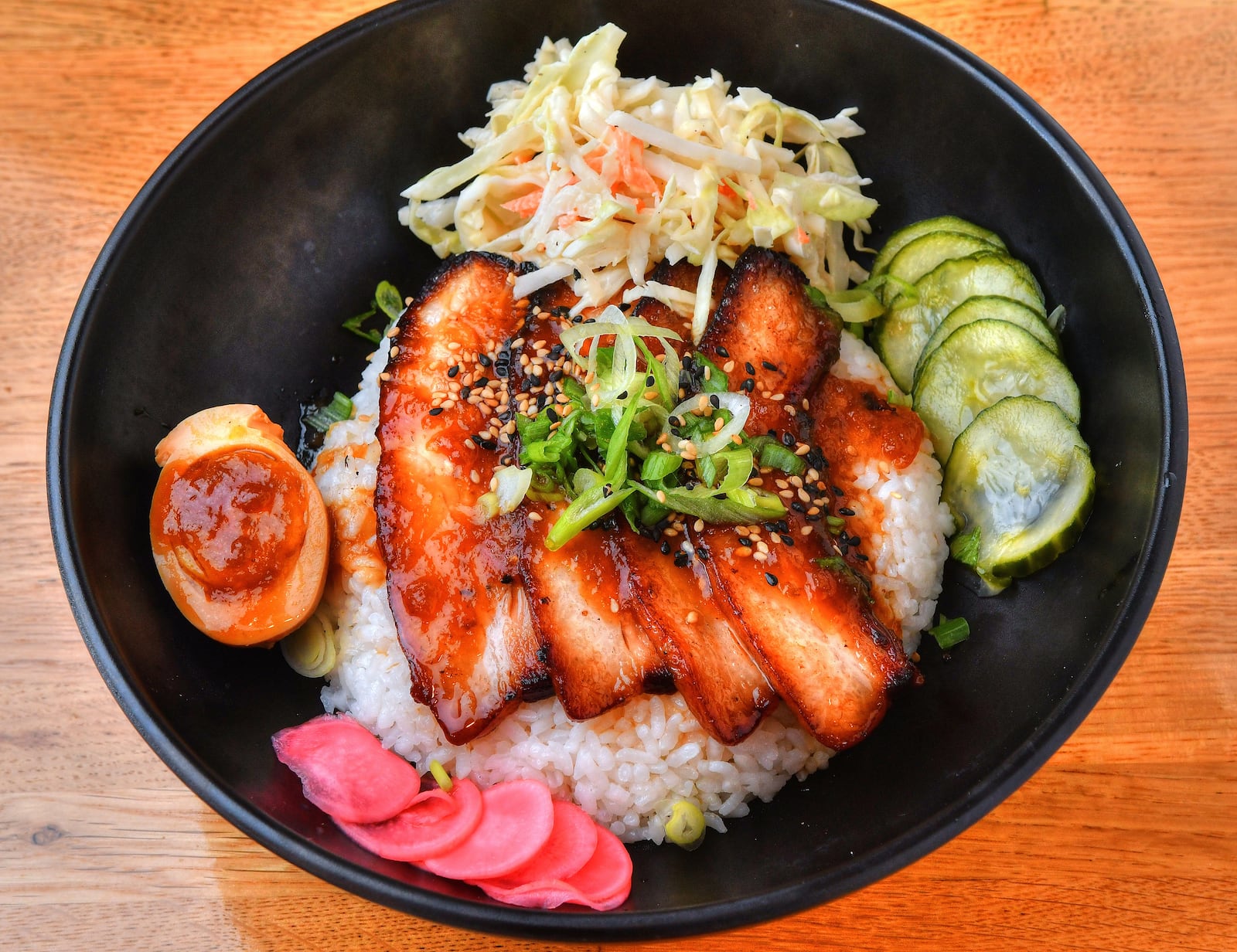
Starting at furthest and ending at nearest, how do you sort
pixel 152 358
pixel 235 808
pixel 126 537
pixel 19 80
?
pixel 19 80 → pixel 152 358 → pixel 126 537 → pixel 235 808

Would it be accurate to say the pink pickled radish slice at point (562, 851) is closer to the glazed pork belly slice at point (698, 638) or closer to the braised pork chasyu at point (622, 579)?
the braised pork chasyu at point (622, 579)

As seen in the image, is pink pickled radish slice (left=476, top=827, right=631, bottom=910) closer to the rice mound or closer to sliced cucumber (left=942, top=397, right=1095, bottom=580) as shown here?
the rice mound

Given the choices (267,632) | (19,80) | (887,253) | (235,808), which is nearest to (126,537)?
(267,632)

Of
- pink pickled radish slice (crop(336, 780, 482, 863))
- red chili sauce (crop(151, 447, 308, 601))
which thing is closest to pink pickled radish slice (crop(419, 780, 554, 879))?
pink pickled radish slice (crop(336, 780, 482, 863))

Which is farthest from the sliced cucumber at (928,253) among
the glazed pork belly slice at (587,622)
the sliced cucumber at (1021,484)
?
the glazed pork belly slice at (587,622)

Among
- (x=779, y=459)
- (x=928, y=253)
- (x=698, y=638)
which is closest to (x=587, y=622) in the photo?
(x=698, y=638)

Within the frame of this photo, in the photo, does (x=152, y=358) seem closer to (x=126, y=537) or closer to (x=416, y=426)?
(x=126, y=537)
